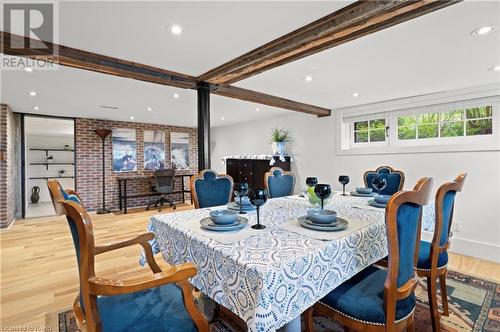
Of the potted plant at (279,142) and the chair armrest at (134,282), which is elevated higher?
the potted plant at (279,142)

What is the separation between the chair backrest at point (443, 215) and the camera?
1507 mm

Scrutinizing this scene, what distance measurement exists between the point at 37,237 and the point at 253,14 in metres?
4.55

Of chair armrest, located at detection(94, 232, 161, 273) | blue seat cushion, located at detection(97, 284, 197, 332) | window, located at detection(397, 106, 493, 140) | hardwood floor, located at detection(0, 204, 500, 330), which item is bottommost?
hardwood floor, located at detection(0, 204, 500, 330)

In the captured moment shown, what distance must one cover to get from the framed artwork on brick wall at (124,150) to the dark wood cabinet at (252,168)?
8.14 ft

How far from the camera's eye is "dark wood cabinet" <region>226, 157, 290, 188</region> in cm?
510

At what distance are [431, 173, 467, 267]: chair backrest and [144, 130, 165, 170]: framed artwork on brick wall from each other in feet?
20.6

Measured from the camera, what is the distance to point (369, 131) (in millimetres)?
4285

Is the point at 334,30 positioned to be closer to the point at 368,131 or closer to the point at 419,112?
the point at 419,112

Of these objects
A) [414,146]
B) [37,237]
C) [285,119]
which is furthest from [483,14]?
[37,237]

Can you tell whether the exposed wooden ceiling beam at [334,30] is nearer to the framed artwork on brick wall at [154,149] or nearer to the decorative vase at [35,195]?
the framed artwork on brick wall at [154,149]

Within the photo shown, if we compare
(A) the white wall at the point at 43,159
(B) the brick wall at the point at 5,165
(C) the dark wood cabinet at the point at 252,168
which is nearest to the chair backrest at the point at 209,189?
(C) the dark wood cabinet at the point at 252,168

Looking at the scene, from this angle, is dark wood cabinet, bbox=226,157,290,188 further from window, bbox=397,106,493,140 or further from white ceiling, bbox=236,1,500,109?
window, bbox=397,106,493,140

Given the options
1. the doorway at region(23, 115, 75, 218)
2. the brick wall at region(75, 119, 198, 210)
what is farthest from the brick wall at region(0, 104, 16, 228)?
the doorway at region(23, 115, 75, 218)

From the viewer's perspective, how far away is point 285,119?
17.5ft
